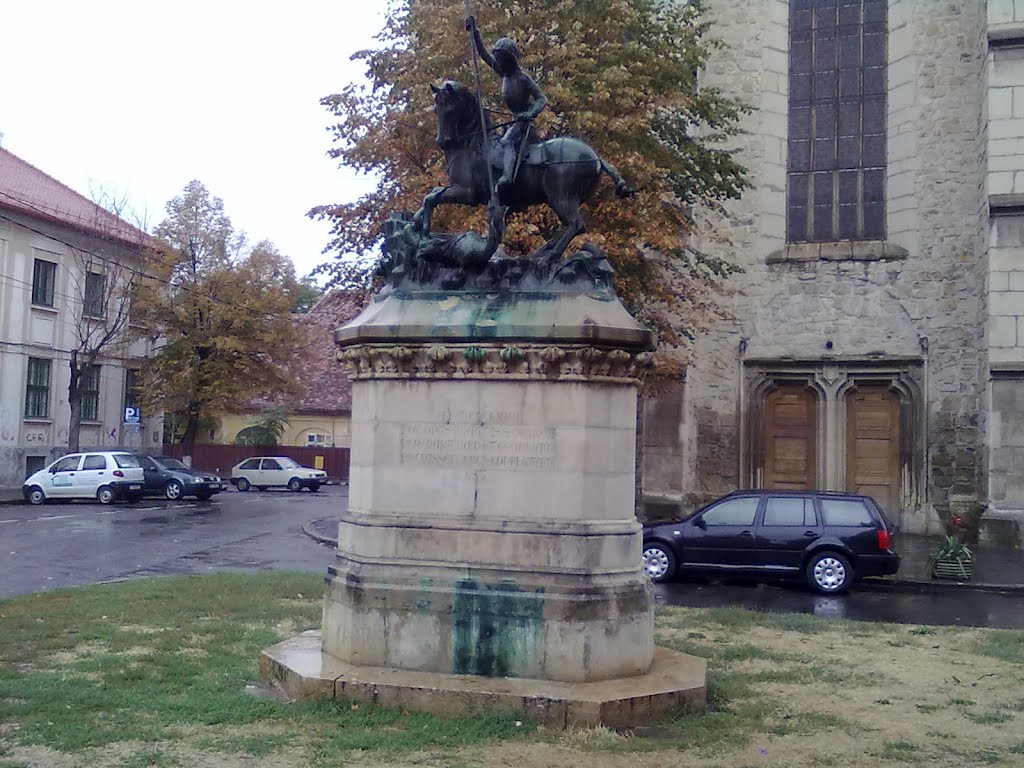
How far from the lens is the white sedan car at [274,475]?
41156 mm

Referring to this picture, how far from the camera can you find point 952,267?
2383cm

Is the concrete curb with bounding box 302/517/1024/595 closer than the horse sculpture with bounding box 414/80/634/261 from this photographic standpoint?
No

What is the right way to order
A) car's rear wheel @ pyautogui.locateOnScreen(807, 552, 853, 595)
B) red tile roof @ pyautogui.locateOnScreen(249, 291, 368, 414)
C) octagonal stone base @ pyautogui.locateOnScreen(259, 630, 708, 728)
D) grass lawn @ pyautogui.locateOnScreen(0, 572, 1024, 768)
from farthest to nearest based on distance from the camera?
red tile roof @ pyautogui.locateOnScreen(249, 291, 368, 414) → car's rear wheel @ pyautogui.locateOnScreen(807, 552, 853, 595) → octagonal stone base @ pyautogui.locateOnScreen(259, 630, 708, 728) → grass lawn @ pyautogui.locateOnScreen(0, 572, 1024, 768)

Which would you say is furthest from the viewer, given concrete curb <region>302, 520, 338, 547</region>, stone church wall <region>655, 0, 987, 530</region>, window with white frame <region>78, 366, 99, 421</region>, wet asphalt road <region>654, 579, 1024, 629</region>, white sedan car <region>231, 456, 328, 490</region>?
white sedan car <region>231, 456, 328, 490</region>

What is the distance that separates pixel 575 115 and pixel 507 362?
10.5 metres

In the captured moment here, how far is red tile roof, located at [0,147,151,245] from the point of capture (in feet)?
120

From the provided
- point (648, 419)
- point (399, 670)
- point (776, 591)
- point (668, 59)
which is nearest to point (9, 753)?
A: point (399, 670)

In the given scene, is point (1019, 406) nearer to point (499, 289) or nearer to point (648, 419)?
point (648, 419)

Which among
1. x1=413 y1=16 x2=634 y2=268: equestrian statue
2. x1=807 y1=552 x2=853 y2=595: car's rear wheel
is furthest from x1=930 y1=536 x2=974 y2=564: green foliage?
x1=413 y1=16 x2=634 y2=268: equestrian statue

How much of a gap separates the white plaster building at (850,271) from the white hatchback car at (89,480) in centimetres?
1613

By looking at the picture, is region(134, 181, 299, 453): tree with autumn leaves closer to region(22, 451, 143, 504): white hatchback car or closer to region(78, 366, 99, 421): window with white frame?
region(78, 366, 99, 421): window with white frame

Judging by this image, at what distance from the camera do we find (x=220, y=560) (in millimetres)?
17375

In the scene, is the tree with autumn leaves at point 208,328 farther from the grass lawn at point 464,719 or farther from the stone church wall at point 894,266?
the grass lawn at point 464,719

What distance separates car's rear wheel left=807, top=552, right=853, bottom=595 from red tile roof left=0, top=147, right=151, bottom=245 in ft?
98.0
